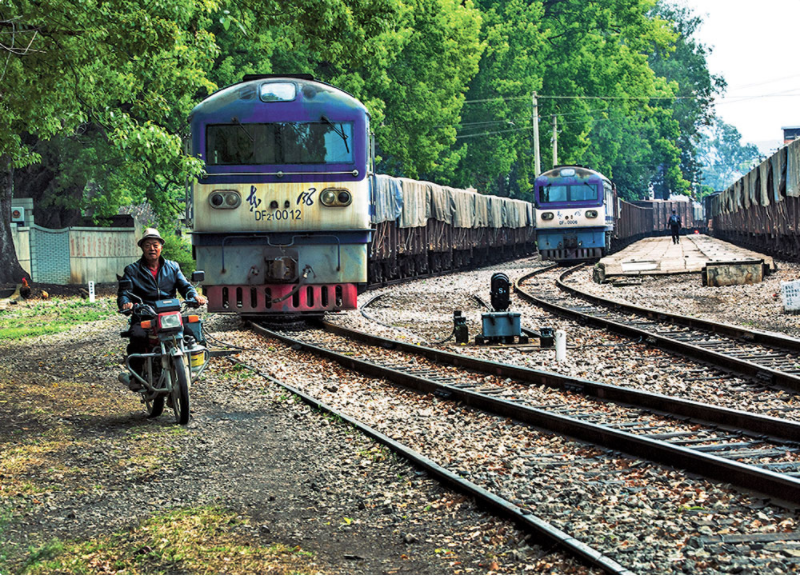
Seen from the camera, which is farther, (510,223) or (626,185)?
(626,185)

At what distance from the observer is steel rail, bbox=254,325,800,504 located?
5582mm

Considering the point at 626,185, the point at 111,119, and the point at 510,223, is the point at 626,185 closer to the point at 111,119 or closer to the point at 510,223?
the point at 510,223

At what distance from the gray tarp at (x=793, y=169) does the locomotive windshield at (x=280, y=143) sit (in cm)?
1497

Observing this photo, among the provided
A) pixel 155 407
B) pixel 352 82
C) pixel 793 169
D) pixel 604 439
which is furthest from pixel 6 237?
pixel 604 439

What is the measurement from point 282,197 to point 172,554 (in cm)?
996

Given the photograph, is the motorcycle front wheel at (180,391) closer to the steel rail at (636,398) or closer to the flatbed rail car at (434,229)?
Result: the steel rail at (636,398)

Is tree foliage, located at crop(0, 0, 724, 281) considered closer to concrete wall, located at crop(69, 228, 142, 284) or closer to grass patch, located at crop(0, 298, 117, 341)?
concrete wall, located at crop(69, 228, 142, 284)

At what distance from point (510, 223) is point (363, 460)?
40549 millimetres

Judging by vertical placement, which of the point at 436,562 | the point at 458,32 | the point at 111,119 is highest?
the point at 458,32

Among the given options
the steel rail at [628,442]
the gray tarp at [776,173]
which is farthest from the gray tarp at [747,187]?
the steel rail at [628,442]

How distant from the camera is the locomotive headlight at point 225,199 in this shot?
14625mm

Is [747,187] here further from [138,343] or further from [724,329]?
[138,343]

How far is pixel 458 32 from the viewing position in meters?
43.0

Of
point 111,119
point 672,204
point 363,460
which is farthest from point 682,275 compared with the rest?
point 672,204
